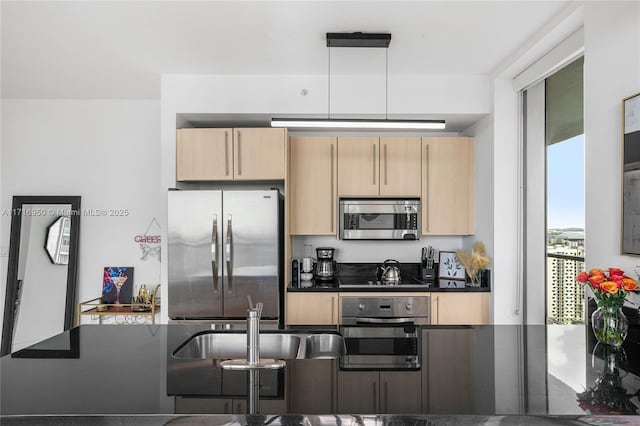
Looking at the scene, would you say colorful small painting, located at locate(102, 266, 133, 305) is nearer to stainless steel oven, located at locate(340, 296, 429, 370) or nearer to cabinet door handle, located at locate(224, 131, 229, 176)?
cabinet door handle, located at locate(224, 131, 229, 176)

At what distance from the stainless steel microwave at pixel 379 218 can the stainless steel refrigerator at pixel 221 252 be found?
0.76 metres

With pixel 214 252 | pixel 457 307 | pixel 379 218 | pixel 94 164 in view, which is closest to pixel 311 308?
pixel 214 252

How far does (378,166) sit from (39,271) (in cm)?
333

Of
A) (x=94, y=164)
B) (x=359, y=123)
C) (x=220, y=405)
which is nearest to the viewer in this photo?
(x=220, y=405)

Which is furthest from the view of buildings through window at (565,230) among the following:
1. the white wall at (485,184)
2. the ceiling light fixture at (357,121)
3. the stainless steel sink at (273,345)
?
the stainless steel sink at (273,345)

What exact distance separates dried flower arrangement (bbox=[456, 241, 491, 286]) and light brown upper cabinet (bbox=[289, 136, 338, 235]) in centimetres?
113

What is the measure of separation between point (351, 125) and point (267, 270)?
1328 mm

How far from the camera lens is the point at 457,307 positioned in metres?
3.66

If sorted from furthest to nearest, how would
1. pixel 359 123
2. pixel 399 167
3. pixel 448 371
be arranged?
1. pixel 399 167
2. pixel 359 123
3. pixel 448 371

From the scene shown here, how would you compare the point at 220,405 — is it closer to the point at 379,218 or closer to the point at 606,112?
the point at 606,112

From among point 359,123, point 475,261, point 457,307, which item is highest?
point 359,123

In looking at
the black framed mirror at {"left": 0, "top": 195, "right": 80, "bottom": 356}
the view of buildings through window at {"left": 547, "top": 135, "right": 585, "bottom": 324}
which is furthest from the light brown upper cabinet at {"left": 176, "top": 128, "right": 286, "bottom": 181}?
Result: the view of buildings through window at {"left": 547, "top": 135, "right": 585, "bottom": 324}

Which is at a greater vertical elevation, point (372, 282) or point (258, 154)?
point (258, 154)

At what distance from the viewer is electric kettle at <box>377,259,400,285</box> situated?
3865 mm
